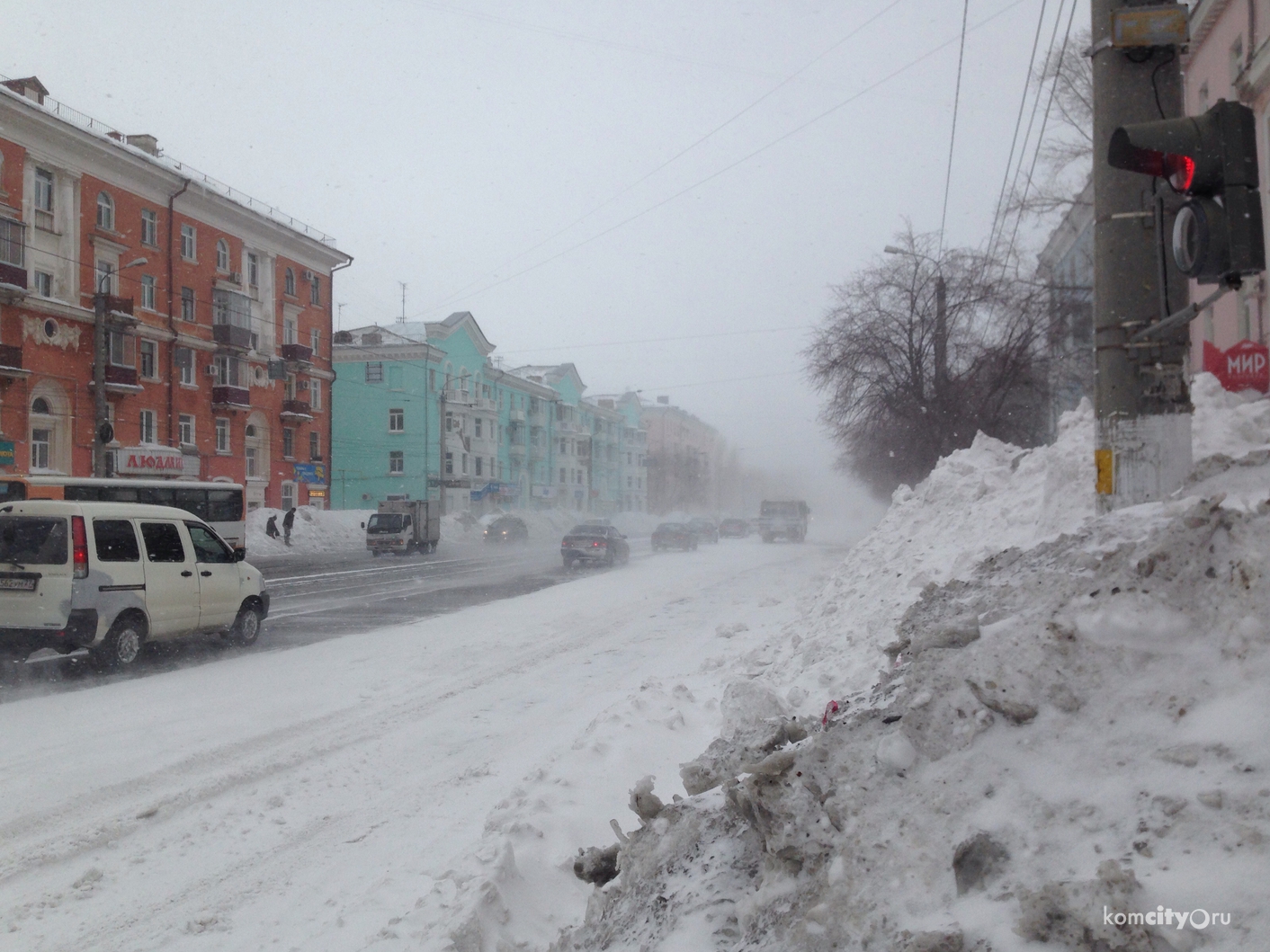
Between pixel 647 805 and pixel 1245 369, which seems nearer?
pixel 647 805

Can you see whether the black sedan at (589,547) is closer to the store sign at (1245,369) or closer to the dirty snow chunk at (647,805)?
the store sign at (1245,369)

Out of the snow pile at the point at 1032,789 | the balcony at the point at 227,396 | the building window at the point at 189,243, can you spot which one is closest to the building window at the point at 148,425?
the balcony at the point at 227,396

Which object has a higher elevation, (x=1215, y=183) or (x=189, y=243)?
(x=189, y=243)

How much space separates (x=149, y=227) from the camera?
38406 millimetres

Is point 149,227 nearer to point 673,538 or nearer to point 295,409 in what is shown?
point 295,409

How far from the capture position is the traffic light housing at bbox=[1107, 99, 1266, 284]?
3.34m

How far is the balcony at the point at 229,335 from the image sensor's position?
138 ft

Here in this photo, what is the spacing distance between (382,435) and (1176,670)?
60892 millimetres

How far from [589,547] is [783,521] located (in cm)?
2050

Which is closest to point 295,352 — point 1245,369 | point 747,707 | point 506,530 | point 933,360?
point 506,530

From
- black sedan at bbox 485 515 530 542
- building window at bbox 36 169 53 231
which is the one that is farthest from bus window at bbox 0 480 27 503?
black sedan at bbox 485 515 530 542

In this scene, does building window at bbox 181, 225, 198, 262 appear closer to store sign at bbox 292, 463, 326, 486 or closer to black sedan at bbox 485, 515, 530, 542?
store sign at bbox 292, 463, 326, 486

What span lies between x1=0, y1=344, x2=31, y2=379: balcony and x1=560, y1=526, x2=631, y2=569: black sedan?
20401 millimetres

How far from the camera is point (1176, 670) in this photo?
9.23 ft
